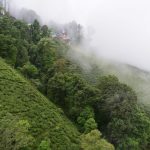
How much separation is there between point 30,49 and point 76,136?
31.2 meters

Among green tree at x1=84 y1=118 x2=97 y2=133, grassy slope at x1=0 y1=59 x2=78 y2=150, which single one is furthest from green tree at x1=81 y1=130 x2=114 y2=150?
green tree at x1=84 y1=118 x2=97 y2=133

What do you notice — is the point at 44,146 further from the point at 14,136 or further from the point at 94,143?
the point at 94,143

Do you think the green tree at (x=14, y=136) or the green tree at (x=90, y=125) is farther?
the green tree at (x=90, y=125)

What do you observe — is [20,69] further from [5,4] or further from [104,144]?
[5,4]

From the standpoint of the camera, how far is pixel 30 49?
7331 cm

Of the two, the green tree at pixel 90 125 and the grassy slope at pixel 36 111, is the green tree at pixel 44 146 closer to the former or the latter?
the grassy slope at pixel 36 111

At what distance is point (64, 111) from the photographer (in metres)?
54.6

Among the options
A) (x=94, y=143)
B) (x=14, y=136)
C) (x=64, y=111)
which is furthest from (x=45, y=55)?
(x=14, y=136)

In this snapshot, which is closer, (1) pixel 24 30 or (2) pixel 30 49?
(2) pixel 30 49

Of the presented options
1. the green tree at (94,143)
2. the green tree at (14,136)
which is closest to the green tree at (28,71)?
the green tree at (94,143)

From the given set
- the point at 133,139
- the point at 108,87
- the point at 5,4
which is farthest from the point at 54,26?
the point at 133,139

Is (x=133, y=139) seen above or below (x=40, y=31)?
below

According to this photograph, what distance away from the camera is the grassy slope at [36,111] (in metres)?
43.7

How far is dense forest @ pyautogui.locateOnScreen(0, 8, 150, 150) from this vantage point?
4144 centimetres
